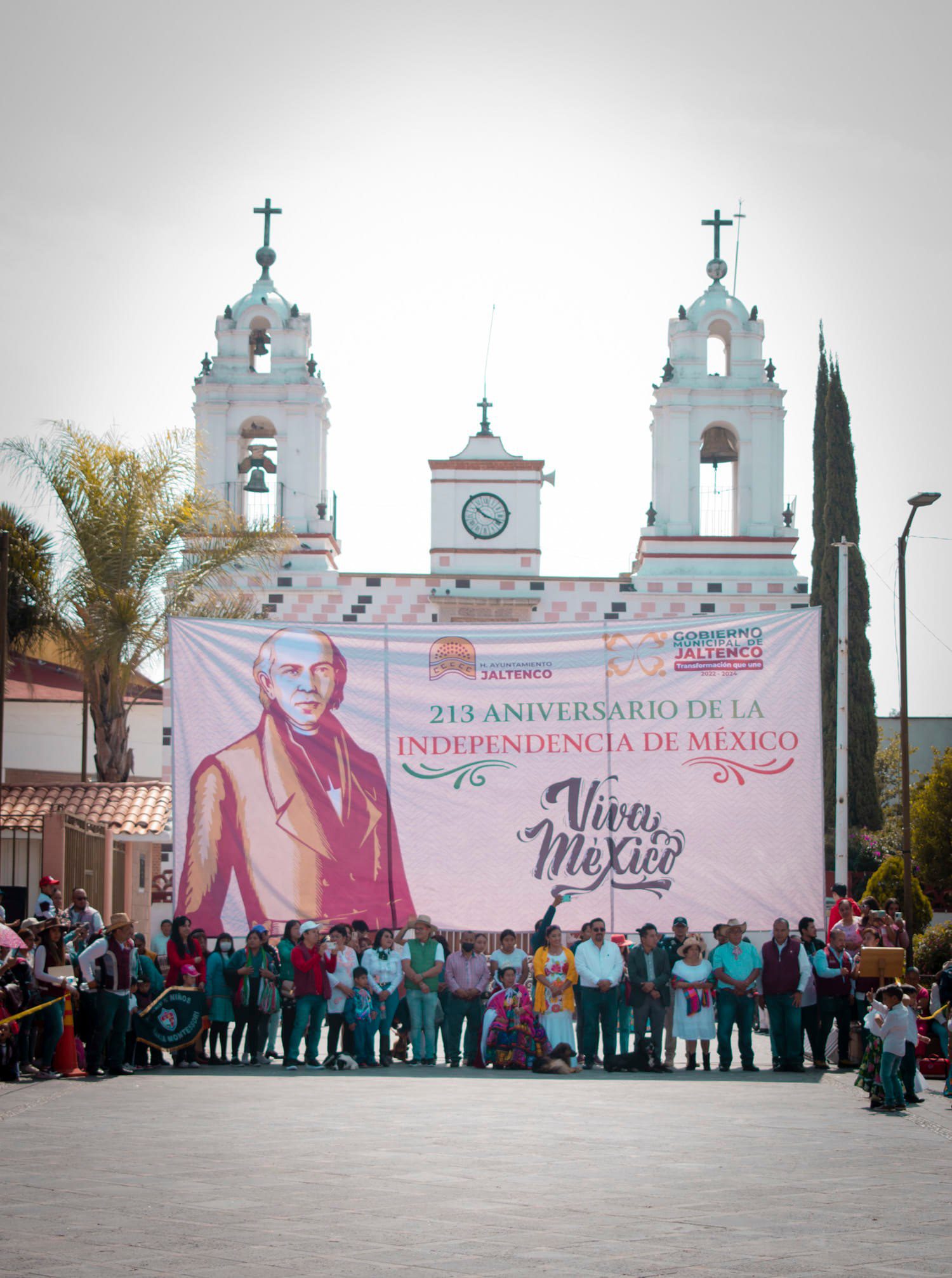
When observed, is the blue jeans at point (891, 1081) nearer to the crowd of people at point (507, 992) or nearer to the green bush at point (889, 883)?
the crowd of people at point (507, 992)

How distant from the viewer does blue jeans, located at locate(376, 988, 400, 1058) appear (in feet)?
50.2

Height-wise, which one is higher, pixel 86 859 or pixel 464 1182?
pixel 86 859

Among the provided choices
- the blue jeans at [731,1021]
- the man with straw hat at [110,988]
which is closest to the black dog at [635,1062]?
the blue jeans at [731,1021]

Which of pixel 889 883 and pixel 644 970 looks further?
pixel 889 883

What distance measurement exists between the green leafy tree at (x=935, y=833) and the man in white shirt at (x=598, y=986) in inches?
674

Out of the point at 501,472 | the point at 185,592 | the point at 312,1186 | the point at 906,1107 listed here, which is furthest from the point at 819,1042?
the point at 501,472

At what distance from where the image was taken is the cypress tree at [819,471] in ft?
123

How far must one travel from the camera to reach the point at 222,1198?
8.09 metres

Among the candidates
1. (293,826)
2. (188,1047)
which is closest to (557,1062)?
(293,826)

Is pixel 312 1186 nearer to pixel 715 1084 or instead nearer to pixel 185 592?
pixel 715 1084

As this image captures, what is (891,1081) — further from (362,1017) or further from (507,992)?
(362,1017)

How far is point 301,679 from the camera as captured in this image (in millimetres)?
15492

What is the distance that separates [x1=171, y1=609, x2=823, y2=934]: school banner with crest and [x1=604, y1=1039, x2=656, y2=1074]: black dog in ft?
3.74

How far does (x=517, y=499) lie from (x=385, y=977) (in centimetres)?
2017
